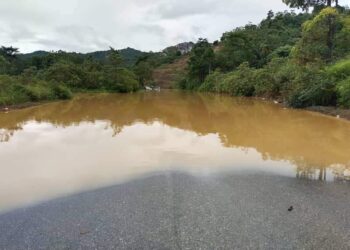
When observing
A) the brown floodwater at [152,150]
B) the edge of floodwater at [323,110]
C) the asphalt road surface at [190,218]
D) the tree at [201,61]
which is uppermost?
the tree at [201,61]

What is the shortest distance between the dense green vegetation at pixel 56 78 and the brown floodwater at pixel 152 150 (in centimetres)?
692

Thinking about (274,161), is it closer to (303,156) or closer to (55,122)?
(303,156)

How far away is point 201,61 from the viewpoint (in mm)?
49531

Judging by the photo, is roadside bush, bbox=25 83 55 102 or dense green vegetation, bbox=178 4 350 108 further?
roadside bush, bbox=25 83 55 102

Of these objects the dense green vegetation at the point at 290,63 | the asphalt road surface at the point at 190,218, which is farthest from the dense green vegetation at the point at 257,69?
the asphalt road surface at the point at 190,218

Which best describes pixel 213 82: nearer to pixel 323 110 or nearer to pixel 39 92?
pixel 39 92

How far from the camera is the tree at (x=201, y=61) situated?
49344 mm

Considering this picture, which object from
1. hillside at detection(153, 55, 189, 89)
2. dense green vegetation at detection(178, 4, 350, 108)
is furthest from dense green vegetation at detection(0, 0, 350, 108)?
hillside at detection(153, 55, 189, 89)

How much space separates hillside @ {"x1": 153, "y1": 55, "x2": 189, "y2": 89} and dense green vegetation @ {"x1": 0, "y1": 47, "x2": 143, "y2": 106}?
17435mm

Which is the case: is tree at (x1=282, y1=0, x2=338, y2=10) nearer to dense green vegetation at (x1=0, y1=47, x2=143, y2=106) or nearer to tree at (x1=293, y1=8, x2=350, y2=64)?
tree at (x1=293, y1=8, x2=350, y2=64)

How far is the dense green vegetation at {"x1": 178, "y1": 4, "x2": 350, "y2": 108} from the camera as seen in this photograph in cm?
1853

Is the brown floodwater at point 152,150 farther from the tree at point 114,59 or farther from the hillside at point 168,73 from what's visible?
the hillside at point 168,73

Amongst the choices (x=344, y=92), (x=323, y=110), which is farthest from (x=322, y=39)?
(x=344, y=92)

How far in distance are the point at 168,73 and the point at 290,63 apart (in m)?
50.0
